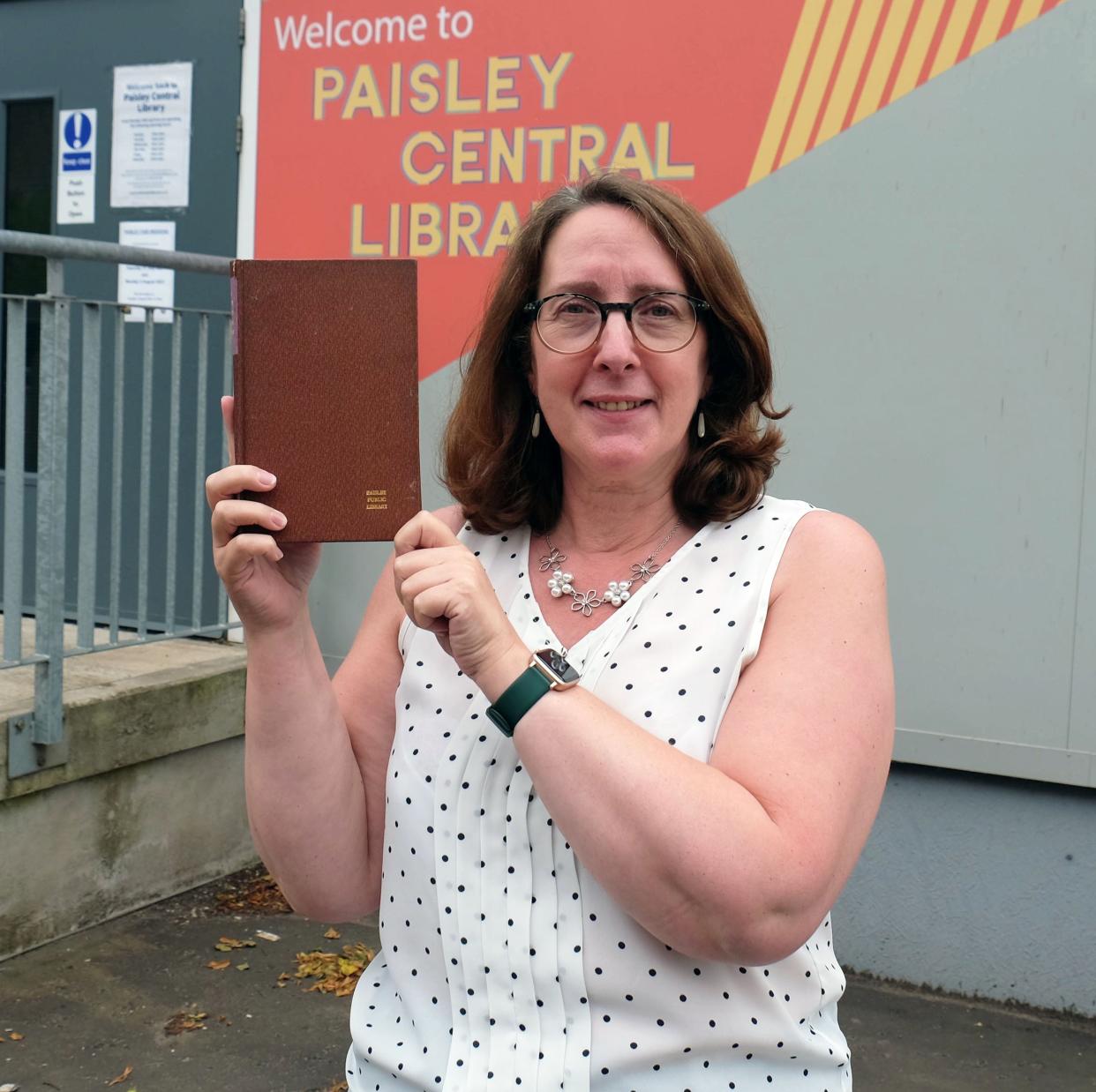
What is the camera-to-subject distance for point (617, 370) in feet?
5.58

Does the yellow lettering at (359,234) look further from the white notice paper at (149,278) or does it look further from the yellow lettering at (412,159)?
the white notice paper at (149,278)

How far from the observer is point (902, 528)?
3.89 m

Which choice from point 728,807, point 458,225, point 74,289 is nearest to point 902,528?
point 458,225

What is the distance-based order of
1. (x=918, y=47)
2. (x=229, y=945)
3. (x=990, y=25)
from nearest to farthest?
1. (x=990, y=25)
2. (x=918, y=47)
3. (x=229, y=945)

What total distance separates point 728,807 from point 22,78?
5.09 meters

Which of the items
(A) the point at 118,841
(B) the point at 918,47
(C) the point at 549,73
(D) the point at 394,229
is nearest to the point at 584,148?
(C) the point at 549,73

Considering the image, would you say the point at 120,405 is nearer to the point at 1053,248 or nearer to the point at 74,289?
the point at 74,289

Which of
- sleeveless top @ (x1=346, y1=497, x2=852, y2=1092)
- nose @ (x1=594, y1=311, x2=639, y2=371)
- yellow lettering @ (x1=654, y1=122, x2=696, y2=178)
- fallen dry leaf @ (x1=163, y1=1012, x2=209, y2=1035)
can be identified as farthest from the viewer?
yellow lettering @ (x1=654, y1=122, x2=696, y2=178)

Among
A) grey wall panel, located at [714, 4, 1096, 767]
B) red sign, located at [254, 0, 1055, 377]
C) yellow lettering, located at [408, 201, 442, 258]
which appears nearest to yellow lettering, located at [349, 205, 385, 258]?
red sign, located at [254, 0, 1055, 377]

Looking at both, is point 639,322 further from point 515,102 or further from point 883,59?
point 515,102

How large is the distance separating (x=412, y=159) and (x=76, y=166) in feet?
5.27

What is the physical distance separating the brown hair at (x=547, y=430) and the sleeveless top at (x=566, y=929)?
87mm

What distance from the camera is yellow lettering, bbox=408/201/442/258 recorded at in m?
4.55

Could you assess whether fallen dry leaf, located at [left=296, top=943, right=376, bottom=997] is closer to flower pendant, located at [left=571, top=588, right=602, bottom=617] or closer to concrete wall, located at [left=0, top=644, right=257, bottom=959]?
concrete wall, located at [left=0, top=644, right=257, bottom=959]
